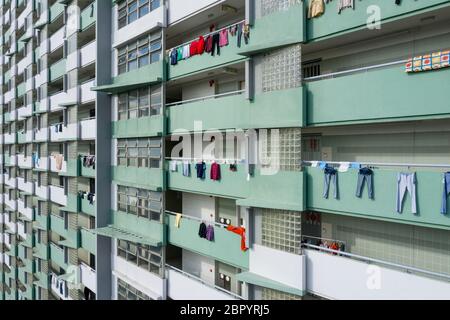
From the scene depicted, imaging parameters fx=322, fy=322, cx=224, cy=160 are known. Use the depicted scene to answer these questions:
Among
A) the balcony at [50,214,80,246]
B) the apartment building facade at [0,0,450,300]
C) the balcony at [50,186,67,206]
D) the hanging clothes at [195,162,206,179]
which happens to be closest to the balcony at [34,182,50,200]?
the balcony at [50,186,67,206]

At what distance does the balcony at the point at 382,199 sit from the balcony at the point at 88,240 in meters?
13.2

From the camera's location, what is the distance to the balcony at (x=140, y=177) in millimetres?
13969

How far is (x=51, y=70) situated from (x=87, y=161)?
8.83 meters

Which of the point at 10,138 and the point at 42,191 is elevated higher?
the point at 10,138

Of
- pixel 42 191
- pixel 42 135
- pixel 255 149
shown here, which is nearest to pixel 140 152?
pixel 255 149

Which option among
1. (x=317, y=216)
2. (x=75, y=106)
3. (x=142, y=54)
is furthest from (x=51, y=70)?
(x=317, y=216)

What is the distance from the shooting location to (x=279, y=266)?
9.39 metres

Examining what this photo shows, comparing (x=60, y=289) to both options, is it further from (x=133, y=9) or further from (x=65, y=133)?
(x=133, y=9)

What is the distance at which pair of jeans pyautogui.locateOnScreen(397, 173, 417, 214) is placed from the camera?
23.2 feet

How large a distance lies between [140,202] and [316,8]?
11.1m

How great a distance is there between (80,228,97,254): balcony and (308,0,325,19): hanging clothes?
49.4 ft

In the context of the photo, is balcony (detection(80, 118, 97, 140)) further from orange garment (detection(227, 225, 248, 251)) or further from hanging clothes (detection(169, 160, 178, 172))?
orange garment (detection(227, 225, 248, 251))
